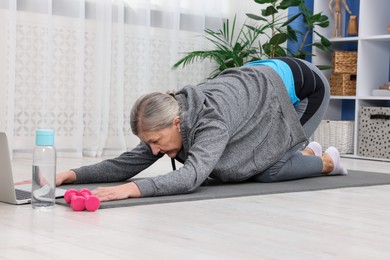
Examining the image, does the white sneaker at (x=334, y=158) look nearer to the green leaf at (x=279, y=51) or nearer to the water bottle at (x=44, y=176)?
the water bottle at (x=44, y=176)

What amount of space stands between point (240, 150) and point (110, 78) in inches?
77.2

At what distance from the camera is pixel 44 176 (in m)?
2.12

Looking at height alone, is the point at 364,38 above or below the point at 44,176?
above

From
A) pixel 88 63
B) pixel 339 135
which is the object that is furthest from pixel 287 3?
pixel 88 63

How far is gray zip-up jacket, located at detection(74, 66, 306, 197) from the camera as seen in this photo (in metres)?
2.38

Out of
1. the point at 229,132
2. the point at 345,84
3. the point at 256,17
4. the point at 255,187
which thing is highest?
the point at 256,17

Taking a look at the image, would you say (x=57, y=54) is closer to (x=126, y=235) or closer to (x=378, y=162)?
(x=378, y=162)

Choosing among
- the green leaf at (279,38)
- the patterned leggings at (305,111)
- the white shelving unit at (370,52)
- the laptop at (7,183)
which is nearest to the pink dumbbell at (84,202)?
the laptop at (7,183)

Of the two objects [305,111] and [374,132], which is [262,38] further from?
[305,111]

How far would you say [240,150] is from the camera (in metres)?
2.65

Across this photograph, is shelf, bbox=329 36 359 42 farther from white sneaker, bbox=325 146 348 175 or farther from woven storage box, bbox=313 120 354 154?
white sneaker, bbox=325 146 348 175

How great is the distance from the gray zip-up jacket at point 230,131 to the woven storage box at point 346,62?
2229mm

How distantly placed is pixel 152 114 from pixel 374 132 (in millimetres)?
2743

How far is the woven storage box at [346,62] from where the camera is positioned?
16.3 ft
